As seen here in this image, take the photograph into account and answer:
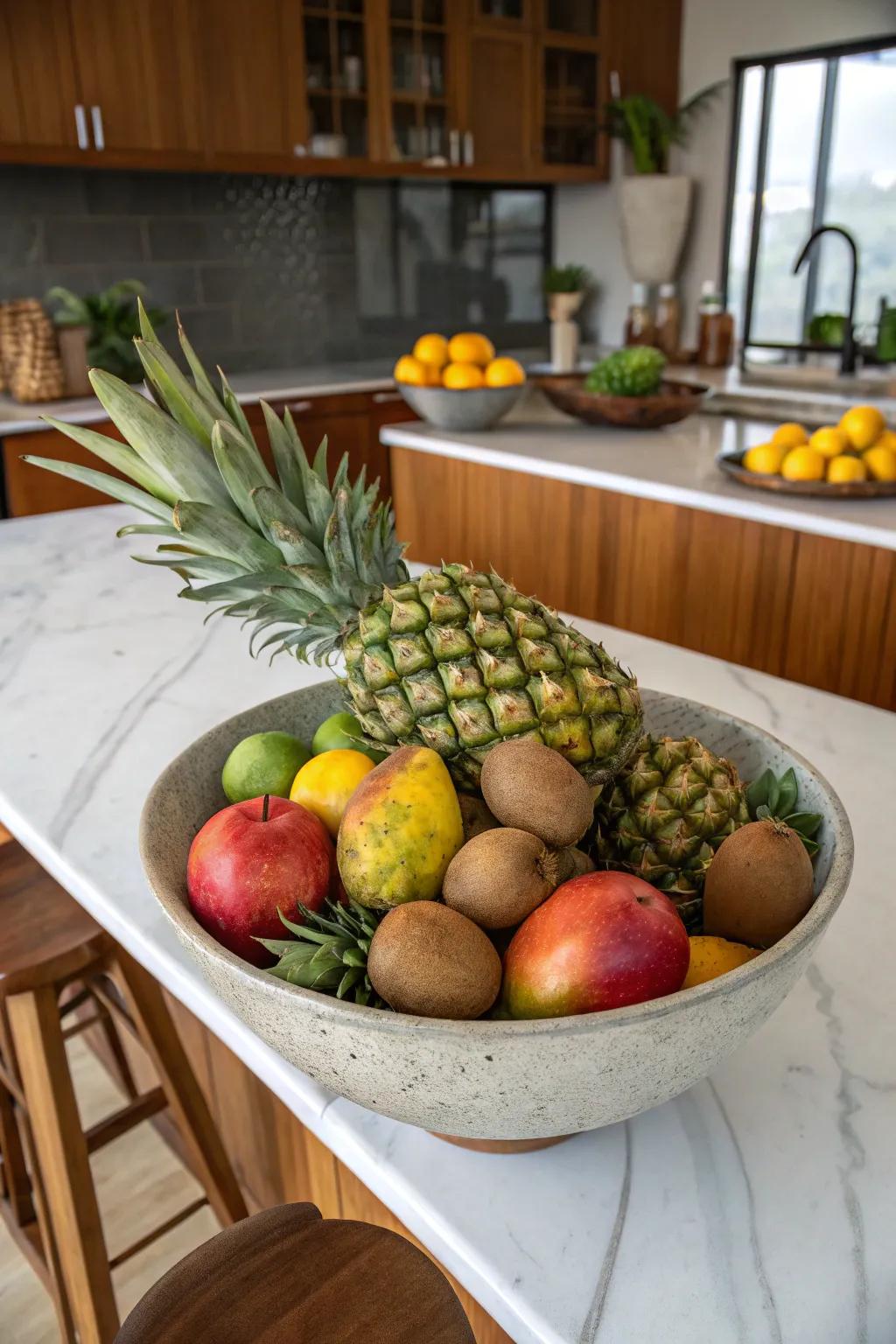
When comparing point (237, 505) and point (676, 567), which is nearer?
point (237, 505)

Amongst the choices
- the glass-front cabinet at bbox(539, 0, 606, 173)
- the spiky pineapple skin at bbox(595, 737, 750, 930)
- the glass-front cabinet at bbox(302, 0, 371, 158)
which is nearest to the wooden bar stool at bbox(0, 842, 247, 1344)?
the spiky pineapple skin at bbox(595, 737, 750, 930)

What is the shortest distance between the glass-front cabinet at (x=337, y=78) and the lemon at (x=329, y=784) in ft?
12.4

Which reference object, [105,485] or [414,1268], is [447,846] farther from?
[105,485]

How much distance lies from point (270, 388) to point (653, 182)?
6.87 ft

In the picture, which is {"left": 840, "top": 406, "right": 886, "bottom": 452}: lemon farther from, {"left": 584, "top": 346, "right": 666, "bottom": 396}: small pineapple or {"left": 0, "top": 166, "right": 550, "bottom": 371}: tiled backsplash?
{"left": 0, "top": 166, "right": 550, "bottom": 371}: tiled backsplash

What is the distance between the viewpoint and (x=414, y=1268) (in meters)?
0.52

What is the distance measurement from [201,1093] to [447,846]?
0.95 metres

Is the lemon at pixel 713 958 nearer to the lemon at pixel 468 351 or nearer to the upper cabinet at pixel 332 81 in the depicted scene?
the lemon at pixel 468 351

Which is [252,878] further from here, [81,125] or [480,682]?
[81,125]

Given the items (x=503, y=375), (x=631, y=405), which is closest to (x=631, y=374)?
(x=631, y=405)

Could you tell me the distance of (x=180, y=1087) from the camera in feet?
4.30

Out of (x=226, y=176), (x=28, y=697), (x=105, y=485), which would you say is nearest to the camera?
(x=105, y=485)

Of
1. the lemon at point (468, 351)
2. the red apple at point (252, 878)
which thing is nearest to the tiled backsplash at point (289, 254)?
the lemon at point (468, 351)

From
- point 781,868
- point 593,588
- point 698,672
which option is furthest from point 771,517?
point 781,868
